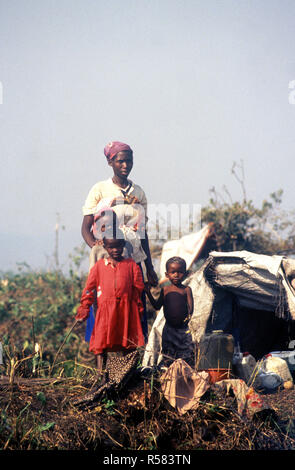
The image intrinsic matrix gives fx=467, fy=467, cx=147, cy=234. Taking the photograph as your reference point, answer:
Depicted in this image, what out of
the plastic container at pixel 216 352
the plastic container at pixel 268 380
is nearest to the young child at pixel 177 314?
the plastic container at pixel 216 352

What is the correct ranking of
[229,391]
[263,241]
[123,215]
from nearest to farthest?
[229,391] → [123,215] → [263,241]

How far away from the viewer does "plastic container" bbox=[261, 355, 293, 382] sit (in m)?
5.04

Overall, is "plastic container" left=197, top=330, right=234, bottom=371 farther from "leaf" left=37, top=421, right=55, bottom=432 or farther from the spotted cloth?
"leaf" left=37, top=421, right=55, bottom=432

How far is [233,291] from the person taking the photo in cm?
548

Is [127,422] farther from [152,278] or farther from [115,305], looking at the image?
[152,278]

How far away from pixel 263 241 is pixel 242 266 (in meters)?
2.96

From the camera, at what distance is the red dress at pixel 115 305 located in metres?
4.12

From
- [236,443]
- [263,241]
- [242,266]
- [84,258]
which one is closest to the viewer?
[236,443]

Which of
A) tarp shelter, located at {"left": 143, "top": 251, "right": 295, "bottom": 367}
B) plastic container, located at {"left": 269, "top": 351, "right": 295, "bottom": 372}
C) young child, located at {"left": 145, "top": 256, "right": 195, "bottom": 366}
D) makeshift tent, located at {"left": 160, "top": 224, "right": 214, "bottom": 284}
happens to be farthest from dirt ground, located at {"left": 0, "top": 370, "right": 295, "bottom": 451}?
makeshift tent, located at {"left": 160, "top": 224, "right": 214, "bottom": 284}

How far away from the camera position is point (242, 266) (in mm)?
5219

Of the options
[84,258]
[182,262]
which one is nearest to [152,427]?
[182,262]
